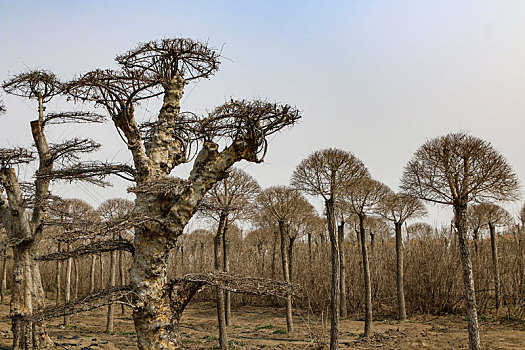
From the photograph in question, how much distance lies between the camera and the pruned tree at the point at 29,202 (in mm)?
9039

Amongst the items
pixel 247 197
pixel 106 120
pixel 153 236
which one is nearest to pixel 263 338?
pixel 247 197

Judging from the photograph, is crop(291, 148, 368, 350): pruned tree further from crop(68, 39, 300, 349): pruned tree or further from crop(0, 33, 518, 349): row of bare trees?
crop(68, 39, 300, 349): pruned tree

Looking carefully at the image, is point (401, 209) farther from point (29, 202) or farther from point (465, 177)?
point (29, 202)

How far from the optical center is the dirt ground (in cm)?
1042

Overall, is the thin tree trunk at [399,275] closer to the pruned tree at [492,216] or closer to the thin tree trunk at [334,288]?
the pruned tree at [492,216]

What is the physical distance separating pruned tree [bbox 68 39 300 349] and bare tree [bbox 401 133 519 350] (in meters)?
5.15

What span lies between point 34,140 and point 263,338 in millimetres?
8257

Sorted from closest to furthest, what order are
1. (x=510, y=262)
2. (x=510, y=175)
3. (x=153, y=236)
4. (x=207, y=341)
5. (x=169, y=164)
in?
(x=153, y=236) < (x=169, y=164) < (x=510, y=175) < (x=207, y=341) < (x=510, y=262)

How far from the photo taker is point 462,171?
28.3 ft

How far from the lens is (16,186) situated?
9.31 metres

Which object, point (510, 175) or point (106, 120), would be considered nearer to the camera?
point (510, 175)

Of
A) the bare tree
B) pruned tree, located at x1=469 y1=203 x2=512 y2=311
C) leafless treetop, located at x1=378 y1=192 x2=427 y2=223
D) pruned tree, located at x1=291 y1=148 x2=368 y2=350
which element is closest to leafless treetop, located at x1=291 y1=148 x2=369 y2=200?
pruned tree, located at x1=291 y1=148 x2=368 y2=350

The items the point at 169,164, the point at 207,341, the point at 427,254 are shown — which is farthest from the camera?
the point at 427,254

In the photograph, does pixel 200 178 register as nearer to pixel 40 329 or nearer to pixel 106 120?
pixel 106 120
